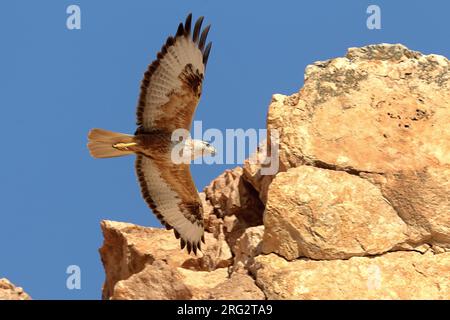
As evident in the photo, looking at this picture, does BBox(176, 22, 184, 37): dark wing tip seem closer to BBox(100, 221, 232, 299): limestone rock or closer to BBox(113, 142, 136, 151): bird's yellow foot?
BBox(113, 142, 136, 151): bird's yellow foot

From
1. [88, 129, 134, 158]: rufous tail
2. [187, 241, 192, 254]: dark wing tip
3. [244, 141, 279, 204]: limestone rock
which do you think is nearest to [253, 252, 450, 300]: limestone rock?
[244, 141, 279, 204]: limestone rock

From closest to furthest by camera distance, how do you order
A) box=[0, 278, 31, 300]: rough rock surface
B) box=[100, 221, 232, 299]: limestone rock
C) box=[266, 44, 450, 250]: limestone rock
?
box=[0, 278, 31, 300]: rough rock surface, box=[266, 44, 450, 250]: limestone rock, box=[100, 221, 232, 299]: limestone rock

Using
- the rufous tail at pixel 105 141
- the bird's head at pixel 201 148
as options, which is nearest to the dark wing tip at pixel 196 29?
the bird's head at pixel 201 148

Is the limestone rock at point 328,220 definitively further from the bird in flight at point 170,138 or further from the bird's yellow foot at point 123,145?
the bird's yellow foot at point 123,145

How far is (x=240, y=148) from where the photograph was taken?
12.1 metres

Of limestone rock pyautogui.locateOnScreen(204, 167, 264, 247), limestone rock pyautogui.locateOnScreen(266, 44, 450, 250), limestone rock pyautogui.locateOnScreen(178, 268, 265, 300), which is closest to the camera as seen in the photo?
limestone rock pyautogui.locateOnScreen(178, 268, 265, 300)

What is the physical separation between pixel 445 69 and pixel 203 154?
110 inches

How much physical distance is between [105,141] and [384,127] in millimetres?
3217

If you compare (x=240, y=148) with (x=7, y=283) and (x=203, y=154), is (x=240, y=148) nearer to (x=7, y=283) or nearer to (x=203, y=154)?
(x=203, y=154)

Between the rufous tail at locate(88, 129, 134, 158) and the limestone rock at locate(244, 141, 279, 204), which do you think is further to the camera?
the rufous tail at locate(88, 129, 134, 158)

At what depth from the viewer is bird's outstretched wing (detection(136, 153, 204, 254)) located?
11859 millimetres

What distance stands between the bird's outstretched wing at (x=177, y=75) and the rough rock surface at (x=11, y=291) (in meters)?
2.63

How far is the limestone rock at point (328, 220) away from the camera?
9359 millimetres
